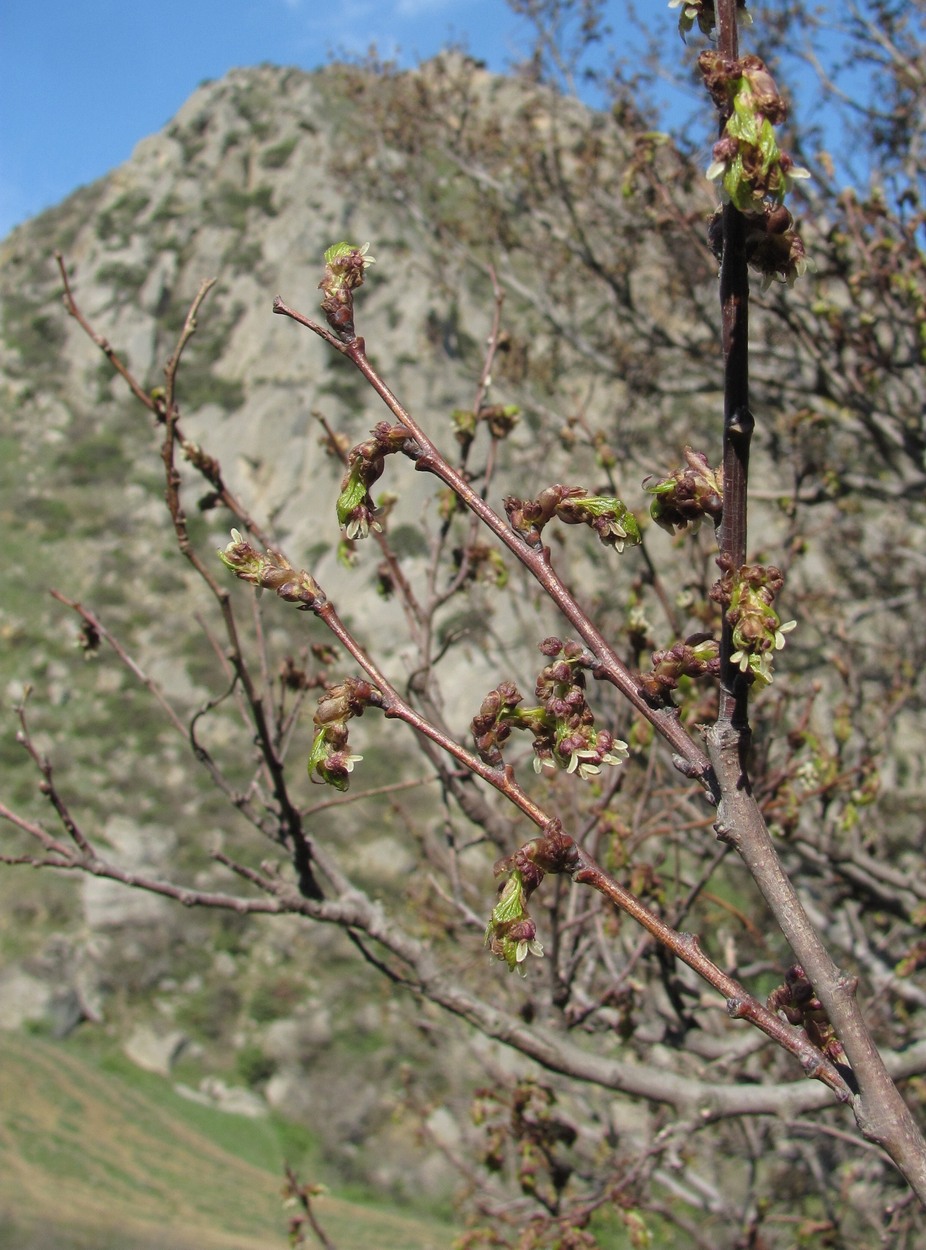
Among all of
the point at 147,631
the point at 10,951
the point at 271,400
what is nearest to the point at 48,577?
the point at 147,631

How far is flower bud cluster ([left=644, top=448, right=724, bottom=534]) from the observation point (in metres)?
1.13

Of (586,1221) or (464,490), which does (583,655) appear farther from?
(586,1221)

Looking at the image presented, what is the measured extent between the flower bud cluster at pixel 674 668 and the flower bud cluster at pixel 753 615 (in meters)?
0.12

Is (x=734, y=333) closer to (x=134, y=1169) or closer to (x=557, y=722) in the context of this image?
(x=557, y=722)

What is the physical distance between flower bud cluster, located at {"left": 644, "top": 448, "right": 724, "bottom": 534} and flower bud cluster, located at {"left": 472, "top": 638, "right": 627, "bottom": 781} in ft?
0.71

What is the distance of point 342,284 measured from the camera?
1324mm

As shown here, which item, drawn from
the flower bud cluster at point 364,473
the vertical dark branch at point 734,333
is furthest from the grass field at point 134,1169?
the vertical dark branch at point 734,333

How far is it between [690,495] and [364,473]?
44 cm

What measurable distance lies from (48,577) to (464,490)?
27.7 metres

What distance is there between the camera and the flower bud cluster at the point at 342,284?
4.28 feet

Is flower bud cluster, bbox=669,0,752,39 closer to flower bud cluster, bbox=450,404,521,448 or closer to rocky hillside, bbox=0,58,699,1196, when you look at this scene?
flower bud cluster, bbox=450,404,521,448

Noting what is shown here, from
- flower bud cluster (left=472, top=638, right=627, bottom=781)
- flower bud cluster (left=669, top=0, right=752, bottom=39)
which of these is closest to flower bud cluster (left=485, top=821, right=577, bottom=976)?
flower bud cluster (left=472, top=638, right=627, bottom=781)

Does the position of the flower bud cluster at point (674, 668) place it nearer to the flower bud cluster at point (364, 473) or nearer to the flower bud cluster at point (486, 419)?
the flower bud cluster at point (364, 473)

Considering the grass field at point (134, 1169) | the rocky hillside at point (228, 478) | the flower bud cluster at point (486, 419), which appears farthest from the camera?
the rocky hillside at point (228, 478)
